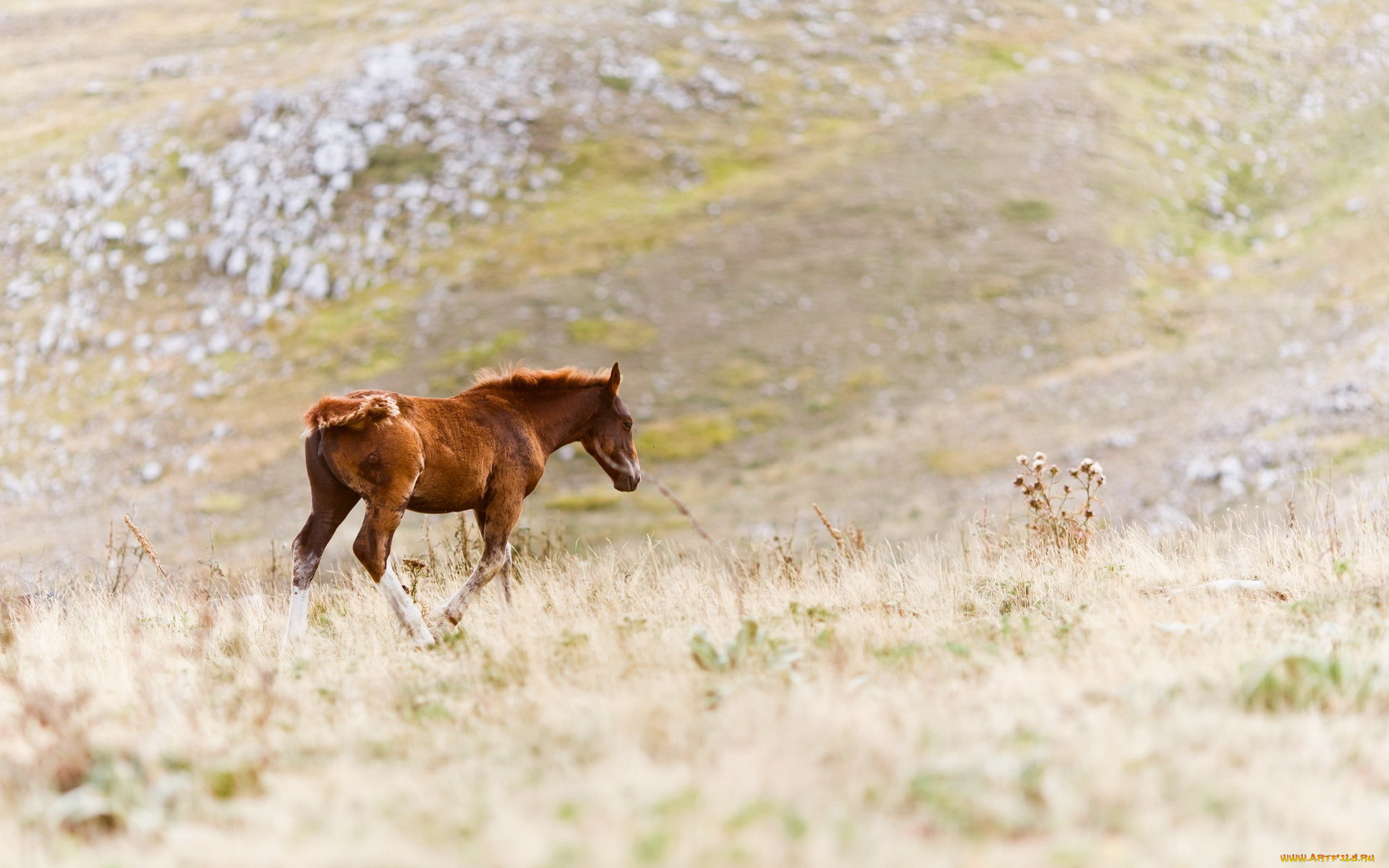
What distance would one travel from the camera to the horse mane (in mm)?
9211

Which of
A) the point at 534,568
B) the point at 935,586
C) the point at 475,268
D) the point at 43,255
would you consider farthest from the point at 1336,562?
the point at 43,255

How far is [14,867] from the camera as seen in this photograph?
154 inches

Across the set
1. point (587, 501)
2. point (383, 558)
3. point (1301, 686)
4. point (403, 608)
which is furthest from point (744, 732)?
point (587, 501)

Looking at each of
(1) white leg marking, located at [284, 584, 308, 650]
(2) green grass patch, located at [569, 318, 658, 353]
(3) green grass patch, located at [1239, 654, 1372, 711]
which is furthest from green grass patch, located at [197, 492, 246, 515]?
(3) green grass patch, located at [1239, 654, 1372, 711]

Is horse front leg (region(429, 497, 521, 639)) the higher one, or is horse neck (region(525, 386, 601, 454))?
horse neck (region(525, 386, 601, 454))

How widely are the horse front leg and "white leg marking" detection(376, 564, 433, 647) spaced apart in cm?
26

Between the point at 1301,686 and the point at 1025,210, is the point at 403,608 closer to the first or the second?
the point at 1301,686

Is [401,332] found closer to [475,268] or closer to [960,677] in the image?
[475,268]

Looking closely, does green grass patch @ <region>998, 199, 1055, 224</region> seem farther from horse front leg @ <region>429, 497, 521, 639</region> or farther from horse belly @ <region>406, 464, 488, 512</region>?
horse belly @ <region>406, 464, 488, 512</region>

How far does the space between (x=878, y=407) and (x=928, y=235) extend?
14.0m

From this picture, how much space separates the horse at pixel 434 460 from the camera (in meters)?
7.75

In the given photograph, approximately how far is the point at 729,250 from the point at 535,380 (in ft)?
156

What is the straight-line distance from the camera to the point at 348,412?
761 centimetres

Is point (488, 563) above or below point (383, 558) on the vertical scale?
below
